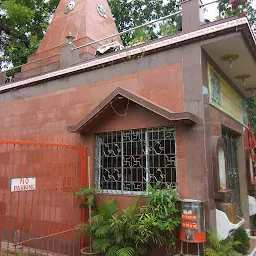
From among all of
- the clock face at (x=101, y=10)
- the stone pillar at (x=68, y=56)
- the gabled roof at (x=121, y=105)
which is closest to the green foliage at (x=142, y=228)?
the gabled roof at (x=121, y=105)

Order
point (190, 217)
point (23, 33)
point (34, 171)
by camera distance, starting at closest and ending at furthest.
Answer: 1. point (190, 217)
2. point (34, 171)
3. point (23, 33)

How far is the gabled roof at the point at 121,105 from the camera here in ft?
Answer: 15.5

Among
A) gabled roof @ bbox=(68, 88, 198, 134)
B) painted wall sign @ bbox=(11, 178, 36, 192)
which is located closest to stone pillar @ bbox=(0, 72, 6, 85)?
gabled roof @ bbox=(68, 88, 198, 134)

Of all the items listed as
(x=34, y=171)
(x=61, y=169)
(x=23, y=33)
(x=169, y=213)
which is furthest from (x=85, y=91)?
(x=23, y=33)

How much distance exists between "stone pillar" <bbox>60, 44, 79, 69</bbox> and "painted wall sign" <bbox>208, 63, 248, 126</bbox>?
3.34 meters

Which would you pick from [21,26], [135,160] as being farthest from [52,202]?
[21,26]

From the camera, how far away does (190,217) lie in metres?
4.45

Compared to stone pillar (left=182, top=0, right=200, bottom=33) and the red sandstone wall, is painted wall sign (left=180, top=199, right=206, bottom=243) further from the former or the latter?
stone pillar (left=182, top=0, right=200, bottom=33)

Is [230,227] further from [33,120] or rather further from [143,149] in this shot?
[33,120]

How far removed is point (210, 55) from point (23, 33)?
11999 mm

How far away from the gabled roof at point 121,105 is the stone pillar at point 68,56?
6.11 ft

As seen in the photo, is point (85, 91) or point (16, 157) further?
point (16, 157)

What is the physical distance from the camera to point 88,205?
568cm

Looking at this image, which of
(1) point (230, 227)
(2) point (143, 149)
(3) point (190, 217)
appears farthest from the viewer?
(2) point (143, 149)
